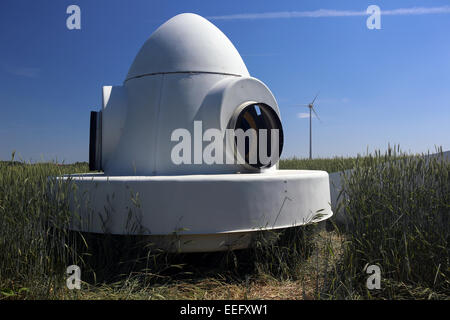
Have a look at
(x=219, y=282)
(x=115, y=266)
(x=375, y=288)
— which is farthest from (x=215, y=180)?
(x=375, y=288)

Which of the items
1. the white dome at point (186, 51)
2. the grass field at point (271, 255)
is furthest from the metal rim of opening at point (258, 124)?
the grass field at point (271, 255)

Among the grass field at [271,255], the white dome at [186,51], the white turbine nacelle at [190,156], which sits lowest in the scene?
the grass field at [271,255]

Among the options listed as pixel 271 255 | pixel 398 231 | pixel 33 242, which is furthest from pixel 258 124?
pixel 33 242

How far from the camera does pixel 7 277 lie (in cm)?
392

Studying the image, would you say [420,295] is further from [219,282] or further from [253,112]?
[253,112]

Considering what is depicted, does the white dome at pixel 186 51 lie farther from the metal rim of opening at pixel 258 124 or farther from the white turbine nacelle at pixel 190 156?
the metal rim of opening at pixel 258 124

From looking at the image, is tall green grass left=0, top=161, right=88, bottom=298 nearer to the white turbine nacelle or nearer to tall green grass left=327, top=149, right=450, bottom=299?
the white turbine nacelle

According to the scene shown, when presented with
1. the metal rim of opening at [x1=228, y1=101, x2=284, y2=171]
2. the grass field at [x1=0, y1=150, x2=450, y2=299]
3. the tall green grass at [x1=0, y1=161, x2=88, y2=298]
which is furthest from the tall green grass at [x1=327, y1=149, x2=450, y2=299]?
the tall green grass at [x1=0, y1=161, x2=88, y2=298]

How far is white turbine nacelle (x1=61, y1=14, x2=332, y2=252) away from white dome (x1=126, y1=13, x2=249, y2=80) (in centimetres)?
2

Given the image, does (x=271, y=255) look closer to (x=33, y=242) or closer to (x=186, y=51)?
(x=33, y=242)

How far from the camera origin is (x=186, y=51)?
20.2 feet

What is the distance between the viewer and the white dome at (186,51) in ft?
20.2

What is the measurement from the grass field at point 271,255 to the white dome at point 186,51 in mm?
2823

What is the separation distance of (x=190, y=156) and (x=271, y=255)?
205cm
